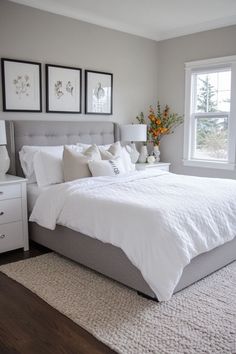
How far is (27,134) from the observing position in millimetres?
3992

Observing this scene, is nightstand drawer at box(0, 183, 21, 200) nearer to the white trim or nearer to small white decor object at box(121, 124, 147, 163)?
small white decor object at box(121, 124, 147, 163)

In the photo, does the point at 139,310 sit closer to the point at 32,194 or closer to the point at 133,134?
the point at 32,194

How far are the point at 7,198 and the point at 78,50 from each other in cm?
224

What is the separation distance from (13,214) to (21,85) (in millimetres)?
1515

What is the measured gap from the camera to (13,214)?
11.5 feet

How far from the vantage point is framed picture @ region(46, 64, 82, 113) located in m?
4.27

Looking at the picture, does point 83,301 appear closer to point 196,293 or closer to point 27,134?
point 196,293

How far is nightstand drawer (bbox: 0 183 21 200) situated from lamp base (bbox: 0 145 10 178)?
238 mm

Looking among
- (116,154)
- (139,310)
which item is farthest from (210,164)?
(139,310)

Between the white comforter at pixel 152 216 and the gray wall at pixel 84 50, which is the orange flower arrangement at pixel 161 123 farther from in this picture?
the white comforter at pixel 152 216

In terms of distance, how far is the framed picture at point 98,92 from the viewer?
4695 mm

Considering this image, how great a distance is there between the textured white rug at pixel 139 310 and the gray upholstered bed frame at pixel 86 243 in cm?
9

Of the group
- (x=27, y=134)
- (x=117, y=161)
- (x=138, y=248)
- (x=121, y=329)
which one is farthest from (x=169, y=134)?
(x=121, y=329)

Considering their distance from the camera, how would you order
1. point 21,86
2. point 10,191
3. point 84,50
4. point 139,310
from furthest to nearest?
1. point 84,50
2. point 21,86
3. point 10,191
4. point 139,310
